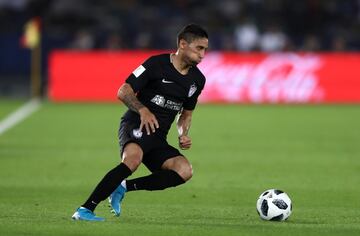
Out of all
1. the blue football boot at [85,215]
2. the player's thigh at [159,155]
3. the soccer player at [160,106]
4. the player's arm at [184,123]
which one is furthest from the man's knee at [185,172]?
the blue football boot at [85,215]

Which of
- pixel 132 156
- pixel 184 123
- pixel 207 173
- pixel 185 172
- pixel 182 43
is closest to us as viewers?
pixel 132 156

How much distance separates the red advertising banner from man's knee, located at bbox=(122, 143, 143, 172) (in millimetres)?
18247

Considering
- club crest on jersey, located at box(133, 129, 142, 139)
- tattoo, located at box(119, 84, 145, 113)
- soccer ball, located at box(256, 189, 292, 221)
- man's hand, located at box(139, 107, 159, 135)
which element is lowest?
soccer ball, located at box(256, 189, 292, 221)

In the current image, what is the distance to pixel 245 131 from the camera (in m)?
20.8

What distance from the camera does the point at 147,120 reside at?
30.1 ft

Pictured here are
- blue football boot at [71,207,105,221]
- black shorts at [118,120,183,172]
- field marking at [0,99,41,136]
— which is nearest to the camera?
blue football boot at [71,207,105,221]

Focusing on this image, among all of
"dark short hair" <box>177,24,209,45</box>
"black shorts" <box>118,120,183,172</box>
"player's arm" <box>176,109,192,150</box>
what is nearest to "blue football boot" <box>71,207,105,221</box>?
"black shorts" <box>118,120,183,172</box>

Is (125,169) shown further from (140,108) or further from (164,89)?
(164,89)

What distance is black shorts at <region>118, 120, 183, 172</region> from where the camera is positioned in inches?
376

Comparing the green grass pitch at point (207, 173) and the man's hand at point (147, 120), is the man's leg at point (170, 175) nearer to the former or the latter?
the green grass pitch at point (207, 173)

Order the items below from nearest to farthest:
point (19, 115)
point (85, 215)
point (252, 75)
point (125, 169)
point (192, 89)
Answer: point (85, 215), point (125, 169), point (192, 89), point (19, 115), point (252, 75)

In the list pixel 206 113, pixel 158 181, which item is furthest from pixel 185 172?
pixel 206 113

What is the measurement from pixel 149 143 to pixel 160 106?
0.39 m

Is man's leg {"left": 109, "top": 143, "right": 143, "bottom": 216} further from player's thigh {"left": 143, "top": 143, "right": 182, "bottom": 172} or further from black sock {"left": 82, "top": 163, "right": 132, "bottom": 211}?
player's thigh {"left": 143, "top": 143, "right": 182, "bottom": 172}
